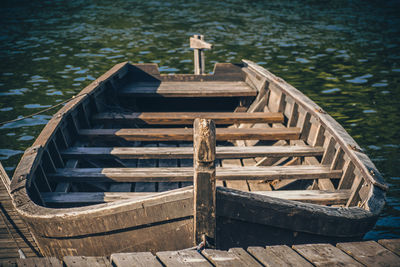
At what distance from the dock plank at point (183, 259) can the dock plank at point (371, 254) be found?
110 cm

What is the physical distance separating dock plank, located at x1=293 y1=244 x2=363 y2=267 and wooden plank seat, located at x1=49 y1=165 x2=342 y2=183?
1.28 m

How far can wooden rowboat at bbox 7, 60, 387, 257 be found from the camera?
109 inches

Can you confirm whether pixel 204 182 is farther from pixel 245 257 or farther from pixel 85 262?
pixel 85 262

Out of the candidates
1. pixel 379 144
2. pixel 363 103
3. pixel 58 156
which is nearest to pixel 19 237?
pixel 58 156

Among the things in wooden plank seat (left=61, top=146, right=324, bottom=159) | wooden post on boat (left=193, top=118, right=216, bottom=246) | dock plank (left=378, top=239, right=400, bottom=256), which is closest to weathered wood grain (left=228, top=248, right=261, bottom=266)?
wooden post on boat (left=193, top=118, right=216, bottom=246)

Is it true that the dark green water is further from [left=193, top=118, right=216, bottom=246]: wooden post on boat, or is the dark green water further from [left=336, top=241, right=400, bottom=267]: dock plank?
[left=193, top=118, right=216, bottom=246]: wooden post on boat

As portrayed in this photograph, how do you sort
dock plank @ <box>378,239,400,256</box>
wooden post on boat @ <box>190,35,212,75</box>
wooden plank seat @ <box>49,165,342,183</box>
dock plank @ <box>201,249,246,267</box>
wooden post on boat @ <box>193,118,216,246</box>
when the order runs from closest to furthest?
1. wooden post on boat @ <box>193,118,216,246</box>
2. dock plank @ <box>201,249,246,267</box>
3. dock plank @ <box>378,239,400,256</box>
4. wooden plank seat @ <box>49,165,342,183</box>
5. wooden post on boat @ <box>190,35,212,75</box>

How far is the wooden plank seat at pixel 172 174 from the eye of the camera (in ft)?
12.9

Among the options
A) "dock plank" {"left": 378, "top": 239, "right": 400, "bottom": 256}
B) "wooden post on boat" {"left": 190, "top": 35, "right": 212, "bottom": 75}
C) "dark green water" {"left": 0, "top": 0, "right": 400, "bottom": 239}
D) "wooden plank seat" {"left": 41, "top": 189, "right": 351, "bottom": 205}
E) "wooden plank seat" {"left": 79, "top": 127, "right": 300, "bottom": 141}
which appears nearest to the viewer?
"dock plank" {"left": 378, "top": 239, "right": 400, "bottom": 256}

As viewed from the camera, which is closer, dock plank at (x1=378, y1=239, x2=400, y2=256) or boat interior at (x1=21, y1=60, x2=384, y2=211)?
dock plank at (x1=378, y1=239, x2=400, y2=256)

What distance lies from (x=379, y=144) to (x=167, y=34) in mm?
14088

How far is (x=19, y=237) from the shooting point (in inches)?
142

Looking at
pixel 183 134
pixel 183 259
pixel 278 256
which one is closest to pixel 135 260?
pixel 183 259

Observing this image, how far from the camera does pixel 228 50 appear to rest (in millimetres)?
16062
